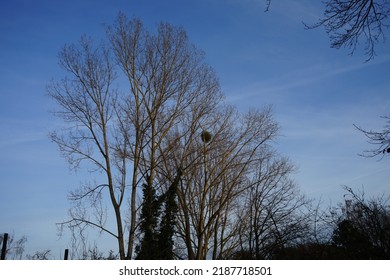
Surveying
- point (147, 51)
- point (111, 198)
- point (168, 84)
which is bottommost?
point (111, 198)

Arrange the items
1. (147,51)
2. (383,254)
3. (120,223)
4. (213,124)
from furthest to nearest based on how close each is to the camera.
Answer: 1. (213,124)
2. (147,51)
3. (120,223)
4. (383,254)

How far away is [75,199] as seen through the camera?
14.9 metres

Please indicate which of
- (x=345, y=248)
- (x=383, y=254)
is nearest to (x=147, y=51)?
(x=345, y=248)

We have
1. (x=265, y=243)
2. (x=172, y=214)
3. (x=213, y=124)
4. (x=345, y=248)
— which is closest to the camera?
(x=345, y=248)

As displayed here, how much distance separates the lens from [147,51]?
16.5m

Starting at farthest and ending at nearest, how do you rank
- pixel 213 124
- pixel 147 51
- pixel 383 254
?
pixel 213 124, pixel 147 51, pixel 383 254

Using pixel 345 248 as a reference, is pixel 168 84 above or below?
above

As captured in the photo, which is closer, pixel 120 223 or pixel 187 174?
pixel 120 223
